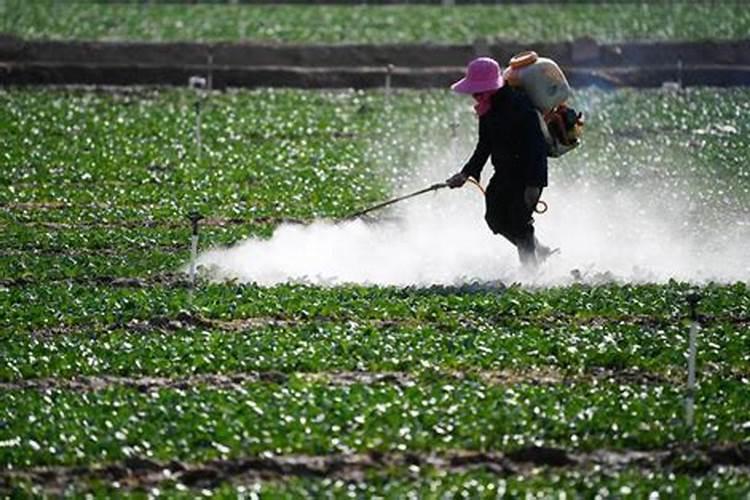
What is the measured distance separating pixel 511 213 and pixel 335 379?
4.83 meters

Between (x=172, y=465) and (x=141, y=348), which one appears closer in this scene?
(x=172, y=465)

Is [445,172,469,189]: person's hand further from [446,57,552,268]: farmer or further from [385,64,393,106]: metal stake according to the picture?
[385,64,393,106]: metal stake

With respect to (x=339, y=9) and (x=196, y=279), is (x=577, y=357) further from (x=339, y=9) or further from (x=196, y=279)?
(x=339, y=9)

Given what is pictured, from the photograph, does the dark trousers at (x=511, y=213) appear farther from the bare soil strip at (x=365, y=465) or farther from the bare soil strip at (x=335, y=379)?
the bare soil strip at (x=365, y=465)

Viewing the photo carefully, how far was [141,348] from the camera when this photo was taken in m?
16.7

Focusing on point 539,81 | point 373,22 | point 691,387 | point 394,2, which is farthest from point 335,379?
point 394,2

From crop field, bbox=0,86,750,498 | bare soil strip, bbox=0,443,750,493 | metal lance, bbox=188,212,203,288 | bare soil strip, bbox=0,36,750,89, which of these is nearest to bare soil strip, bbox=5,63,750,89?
bare soil strip, bbox=0,36,750,89

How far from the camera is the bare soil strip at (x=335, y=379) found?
51.5 feet

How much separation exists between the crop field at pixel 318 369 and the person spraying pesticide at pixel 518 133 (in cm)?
86

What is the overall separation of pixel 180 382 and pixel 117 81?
24.8m

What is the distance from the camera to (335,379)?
15.9 m

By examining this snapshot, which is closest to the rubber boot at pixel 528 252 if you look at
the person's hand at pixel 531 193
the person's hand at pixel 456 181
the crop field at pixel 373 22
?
the person's hand at pixel 531 193

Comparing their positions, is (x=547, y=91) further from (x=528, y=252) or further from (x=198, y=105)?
(x=198, y=105)

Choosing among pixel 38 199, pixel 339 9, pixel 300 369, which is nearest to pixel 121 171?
pixel 38 199
